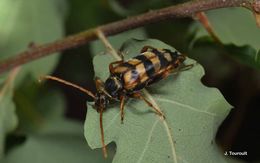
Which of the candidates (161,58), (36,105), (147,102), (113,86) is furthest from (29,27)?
(147,102)

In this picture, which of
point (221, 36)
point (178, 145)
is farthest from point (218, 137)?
point (178, 145)

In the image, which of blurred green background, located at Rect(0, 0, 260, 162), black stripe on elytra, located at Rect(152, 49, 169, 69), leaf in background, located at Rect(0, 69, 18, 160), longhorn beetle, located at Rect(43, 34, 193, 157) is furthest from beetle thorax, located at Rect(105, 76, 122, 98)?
leaf in background, located at Rect(0, 69, 18, 160)

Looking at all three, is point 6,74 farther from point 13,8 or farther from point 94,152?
point 94,152

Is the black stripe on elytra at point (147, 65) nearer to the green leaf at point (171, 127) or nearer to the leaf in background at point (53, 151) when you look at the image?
the green leaf at point (171, 127)

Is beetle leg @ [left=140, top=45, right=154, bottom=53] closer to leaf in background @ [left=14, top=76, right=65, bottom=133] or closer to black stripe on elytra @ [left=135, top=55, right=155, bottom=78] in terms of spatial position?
black stripe on elytra @ [left=135, top=55, right=155, bottom=78]

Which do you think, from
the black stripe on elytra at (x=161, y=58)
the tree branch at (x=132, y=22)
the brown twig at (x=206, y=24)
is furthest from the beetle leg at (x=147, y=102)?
the brown twig at (x=206, y=24)
